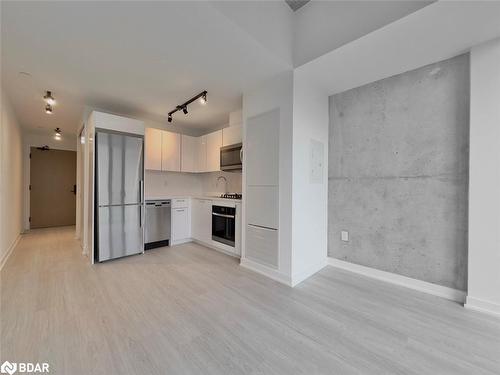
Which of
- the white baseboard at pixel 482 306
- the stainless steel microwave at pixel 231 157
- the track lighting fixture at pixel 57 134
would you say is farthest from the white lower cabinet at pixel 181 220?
the white baseboard at pixel 482 306

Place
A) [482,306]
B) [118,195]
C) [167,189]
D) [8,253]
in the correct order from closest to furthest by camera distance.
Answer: [482,306], [118,195], [8,253], [167,189]

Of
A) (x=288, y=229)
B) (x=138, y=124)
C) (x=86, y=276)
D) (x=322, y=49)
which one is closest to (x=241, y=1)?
(x=322, y=49)

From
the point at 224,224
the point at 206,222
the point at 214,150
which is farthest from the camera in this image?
the point at 214,150

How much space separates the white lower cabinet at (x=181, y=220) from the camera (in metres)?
4.09

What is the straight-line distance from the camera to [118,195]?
3.29 metres

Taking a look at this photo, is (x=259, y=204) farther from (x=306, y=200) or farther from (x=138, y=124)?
(x=138, y=124)

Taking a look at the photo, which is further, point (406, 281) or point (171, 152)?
point (171, 152)

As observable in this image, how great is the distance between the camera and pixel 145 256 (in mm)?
3465

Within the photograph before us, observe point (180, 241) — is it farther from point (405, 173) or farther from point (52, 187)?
point (52, 187)

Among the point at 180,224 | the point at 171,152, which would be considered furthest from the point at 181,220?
the point at 171,152

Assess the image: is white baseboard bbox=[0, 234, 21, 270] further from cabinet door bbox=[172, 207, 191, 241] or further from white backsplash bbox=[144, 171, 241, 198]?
cabinet door bbox=[172, 207, 191, 241]

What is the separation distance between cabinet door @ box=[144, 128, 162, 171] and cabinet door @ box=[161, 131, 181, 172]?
0.08 metres

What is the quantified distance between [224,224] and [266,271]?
1169mm

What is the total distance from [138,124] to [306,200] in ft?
9.89
